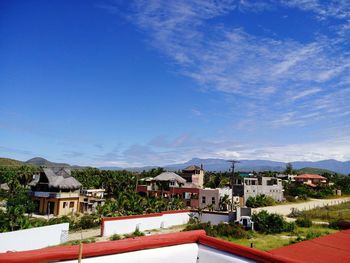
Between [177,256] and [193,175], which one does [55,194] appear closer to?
[193,175]

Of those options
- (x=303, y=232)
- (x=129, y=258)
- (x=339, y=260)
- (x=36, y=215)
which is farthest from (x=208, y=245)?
(x=36, y=215)

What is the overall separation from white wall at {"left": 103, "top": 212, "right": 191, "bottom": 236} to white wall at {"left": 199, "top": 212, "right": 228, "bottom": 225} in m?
2.17

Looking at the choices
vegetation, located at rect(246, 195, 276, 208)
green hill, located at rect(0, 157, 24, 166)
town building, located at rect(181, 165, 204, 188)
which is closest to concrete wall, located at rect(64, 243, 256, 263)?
vegetation, located at rect(246, 195, 276, 208)

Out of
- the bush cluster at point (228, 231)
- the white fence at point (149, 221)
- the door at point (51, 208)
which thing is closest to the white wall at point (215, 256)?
the bush cluster at point (228, 231)

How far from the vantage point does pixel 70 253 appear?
5.53 m

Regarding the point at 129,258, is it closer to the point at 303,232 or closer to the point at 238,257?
the point at 238,257

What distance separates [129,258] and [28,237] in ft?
69.8

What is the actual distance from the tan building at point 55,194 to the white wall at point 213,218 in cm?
2194

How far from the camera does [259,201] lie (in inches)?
2286

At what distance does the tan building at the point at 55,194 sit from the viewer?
4688 centimetres

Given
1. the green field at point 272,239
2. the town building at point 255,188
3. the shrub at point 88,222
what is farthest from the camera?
the town building at point 255,188

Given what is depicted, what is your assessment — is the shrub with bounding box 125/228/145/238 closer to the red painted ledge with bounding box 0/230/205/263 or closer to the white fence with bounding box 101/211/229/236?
the white fence with bounding box 101/211/229/236

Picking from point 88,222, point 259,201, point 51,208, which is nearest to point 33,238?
point 88,222

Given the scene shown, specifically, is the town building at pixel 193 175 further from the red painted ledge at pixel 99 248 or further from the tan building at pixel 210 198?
the red painted ledge at pixel 99 248
